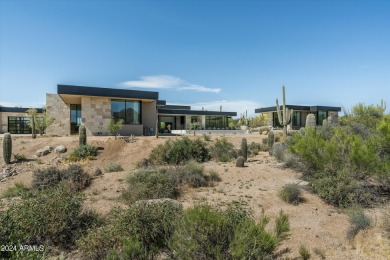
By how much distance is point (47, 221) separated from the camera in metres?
6.41

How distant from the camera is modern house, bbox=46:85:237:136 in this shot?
25.3m

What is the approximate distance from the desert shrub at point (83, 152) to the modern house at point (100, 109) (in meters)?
5.98

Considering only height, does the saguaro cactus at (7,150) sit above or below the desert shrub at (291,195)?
above

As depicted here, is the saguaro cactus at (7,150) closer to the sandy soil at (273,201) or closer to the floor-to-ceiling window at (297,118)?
the sandy soil at (273,201)

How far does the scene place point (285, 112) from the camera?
81.9ft

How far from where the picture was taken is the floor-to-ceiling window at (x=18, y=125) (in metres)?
39.3

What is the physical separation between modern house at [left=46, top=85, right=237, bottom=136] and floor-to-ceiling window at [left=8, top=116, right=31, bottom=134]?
13.5 meters

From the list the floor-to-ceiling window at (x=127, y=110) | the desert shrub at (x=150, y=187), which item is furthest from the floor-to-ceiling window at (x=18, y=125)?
the desert shrub at (x=150, y=187)

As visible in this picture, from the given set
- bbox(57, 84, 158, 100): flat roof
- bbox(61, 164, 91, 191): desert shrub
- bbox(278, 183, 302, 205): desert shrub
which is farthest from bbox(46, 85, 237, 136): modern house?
bbox(278, 183, 302, 205): desert shrub

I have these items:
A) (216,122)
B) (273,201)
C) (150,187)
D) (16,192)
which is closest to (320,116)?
(216,122)

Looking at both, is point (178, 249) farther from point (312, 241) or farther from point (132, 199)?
point (132, 199)

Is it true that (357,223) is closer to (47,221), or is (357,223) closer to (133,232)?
(133,232)

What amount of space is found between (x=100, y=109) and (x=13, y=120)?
2222 cm

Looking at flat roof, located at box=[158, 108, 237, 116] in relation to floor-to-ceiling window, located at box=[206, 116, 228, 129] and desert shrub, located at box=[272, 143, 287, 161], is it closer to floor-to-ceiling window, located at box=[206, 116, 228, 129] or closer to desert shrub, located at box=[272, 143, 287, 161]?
floor-to-ceiling window, located at box=[206, 116, 228, 129]
